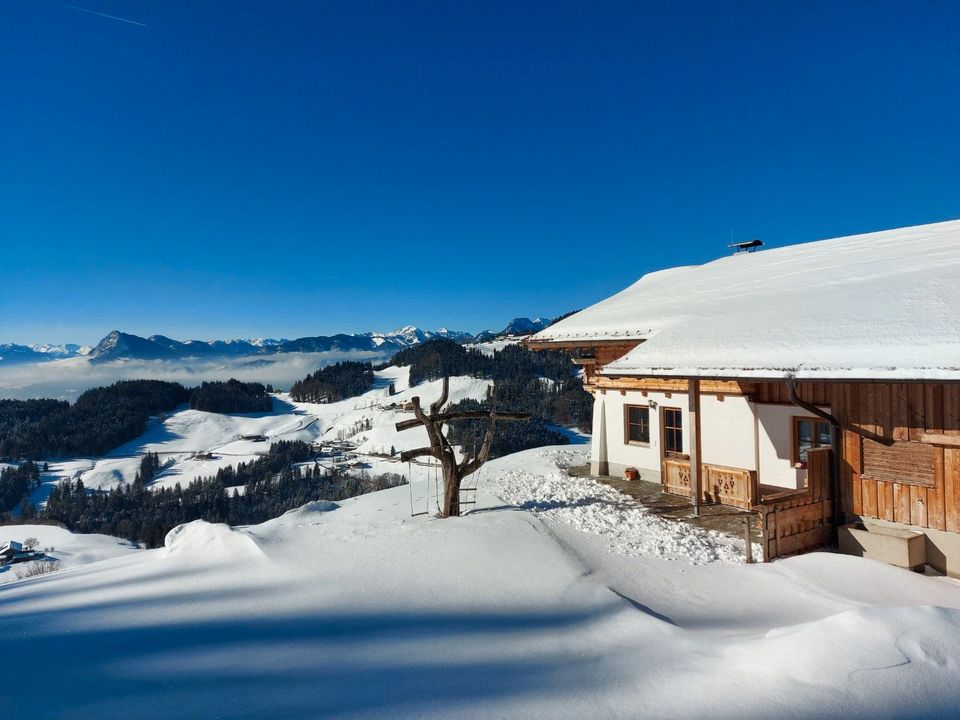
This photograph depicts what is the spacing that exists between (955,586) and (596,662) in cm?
571

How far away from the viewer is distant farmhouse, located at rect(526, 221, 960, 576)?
6730 mm

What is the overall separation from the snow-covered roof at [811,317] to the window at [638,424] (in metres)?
2.32

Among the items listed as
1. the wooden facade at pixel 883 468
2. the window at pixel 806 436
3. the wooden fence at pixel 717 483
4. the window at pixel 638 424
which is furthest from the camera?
the window at pixel 638 424

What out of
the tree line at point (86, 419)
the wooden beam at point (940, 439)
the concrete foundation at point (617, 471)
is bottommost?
the tree line at point (86, 419)

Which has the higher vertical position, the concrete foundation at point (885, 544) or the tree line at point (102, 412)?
the concrete foundation at point (885, 544)

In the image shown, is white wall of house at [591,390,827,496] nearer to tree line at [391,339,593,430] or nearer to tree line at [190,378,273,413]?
tree line at [391,339,593,430]

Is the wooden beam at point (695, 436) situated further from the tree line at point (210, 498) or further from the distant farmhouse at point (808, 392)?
the tree line at point (210, 498)

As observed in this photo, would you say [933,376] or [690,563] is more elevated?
[933,376]

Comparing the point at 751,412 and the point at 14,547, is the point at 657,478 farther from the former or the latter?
the point at 14,547

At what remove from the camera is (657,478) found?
41.9 feet

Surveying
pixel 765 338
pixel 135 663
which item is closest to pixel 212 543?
pixel 135 663

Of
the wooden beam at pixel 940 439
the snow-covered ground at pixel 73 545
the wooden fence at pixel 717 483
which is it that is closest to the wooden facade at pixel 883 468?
the wooden beam at pixel 940 439

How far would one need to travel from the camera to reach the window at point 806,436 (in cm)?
972

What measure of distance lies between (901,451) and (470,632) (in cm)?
671
